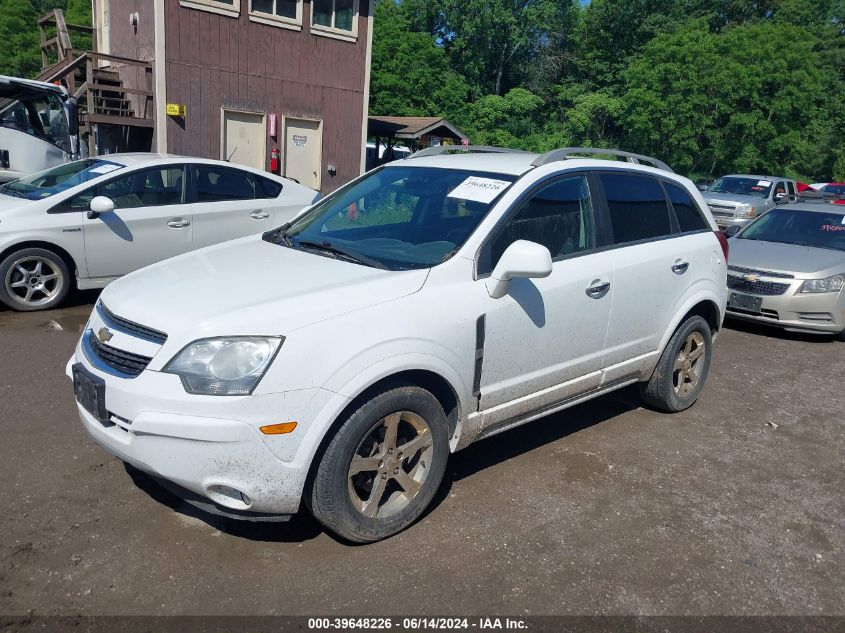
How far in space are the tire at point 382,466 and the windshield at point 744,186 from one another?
1705 cm

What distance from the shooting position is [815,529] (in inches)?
155

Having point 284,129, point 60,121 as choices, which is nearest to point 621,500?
point 60,121

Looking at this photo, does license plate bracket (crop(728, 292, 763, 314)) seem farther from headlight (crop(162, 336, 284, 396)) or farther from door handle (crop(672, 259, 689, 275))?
headlight (crop(162, 336, 284, 396))

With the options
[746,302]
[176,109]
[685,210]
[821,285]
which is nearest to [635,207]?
[685,210]

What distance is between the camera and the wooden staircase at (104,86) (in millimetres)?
13766

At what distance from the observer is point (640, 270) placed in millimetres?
4656

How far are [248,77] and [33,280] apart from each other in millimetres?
8951

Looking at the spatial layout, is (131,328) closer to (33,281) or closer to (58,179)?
(33,281)

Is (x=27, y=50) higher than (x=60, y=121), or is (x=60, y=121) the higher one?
(x=27, y=50)

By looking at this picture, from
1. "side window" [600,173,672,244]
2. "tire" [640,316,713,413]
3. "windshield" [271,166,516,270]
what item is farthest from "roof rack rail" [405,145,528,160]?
"tire" [640,316,713,413]

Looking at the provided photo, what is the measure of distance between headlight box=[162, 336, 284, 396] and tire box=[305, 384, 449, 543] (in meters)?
0.46

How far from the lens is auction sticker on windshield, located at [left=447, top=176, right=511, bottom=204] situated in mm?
4020

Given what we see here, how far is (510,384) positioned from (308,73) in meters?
13.4

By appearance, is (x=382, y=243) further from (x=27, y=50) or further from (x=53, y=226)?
(x=27, y=50)
